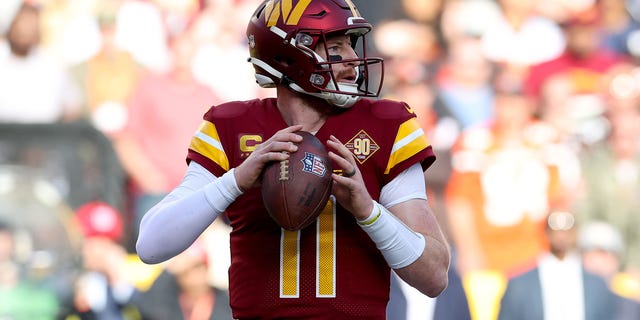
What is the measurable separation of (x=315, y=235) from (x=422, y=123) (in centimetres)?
387

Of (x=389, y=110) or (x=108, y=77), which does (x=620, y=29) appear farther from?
(x=389, y=110)

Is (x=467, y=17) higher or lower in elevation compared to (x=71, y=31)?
higher

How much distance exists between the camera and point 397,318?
5.44 m

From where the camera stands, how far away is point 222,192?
86.9 inches

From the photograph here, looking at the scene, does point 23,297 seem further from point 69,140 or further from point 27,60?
point 27,60

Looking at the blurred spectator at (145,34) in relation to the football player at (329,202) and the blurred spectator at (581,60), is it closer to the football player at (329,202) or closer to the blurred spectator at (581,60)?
the blurred spectator at (581,60)

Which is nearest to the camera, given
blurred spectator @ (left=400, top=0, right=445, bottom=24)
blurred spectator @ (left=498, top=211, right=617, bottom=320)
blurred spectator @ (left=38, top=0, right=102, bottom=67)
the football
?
the football

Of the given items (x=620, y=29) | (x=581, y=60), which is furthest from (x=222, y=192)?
(x=620, y=29)

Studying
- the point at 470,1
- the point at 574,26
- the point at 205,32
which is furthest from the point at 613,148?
the point at 205,32

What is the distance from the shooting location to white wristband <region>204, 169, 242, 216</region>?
7.22ft

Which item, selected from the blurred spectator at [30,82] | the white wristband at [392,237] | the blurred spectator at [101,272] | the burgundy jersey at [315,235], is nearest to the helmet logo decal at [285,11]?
the burgundy jersey at [315,235]

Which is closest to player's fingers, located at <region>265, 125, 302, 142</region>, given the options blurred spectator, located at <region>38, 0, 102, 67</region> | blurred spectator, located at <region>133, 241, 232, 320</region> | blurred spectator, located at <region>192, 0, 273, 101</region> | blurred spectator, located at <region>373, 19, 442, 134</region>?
blurred spectator, located at <region>133, 241, 232, 320</region>

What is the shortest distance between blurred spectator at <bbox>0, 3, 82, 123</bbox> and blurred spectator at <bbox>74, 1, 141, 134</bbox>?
0.09 m

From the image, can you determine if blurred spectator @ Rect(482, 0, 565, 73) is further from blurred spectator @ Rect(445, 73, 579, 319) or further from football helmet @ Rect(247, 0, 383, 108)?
football helmet @ Rect(247, 0, 383, 108)
